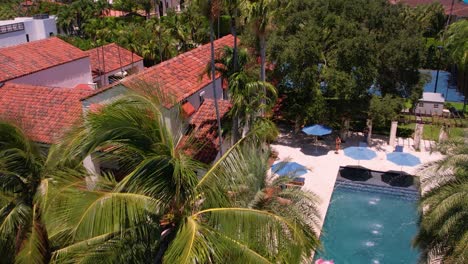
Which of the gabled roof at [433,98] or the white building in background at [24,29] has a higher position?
the white building in background at [24,29]

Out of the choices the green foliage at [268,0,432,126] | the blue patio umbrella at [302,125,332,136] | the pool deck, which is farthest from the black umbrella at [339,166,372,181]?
the green foliage at [268,0,432,126]

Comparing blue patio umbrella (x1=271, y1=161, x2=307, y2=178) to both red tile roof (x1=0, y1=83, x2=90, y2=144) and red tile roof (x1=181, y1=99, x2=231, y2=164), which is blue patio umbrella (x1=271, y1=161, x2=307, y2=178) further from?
red tile roof (x1=0, y1=83, x2=90, y2=144)

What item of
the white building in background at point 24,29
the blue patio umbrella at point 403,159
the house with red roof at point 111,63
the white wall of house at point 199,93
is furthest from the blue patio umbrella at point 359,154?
the white building in background at point 24,29

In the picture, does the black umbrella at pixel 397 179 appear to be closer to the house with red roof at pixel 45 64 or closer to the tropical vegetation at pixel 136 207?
the tropical vegetation at pixel 136 207

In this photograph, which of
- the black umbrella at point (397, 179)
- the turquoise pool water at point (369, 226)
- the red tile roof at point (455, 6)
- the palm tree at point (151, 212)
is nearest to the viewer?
the palm tree at point (151, 212)

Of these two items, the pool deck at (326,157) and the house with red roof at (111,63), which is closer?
the pool deck at (326,157)

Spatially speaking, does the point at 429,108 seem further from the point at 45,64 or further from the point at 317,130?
the point at 45,64

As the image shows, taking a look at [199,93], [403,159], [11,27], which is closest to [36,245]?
[199,93]
